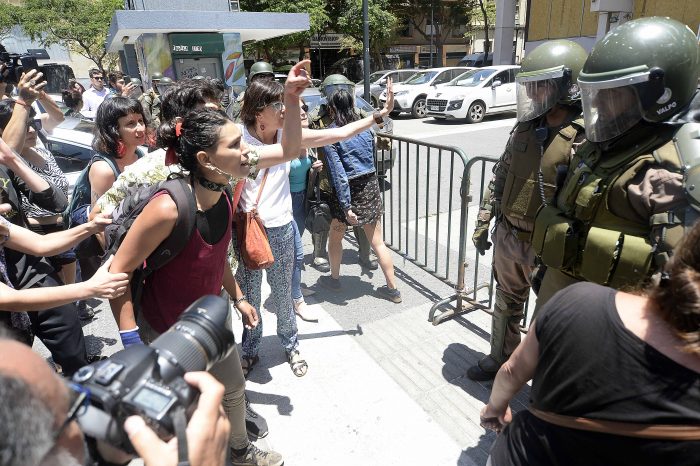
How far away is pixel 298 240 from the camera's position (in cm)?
355

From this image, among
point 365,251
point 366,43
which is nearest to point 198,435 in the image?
point 365,251

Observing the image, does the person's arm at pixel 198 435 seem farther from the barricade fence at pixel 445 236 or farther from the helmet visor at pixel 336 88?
the helmet visor at pixel 336 88

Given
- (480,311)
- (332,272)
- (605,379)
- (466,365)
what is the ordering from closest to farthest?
1. (605,379)
2. (466,365)
3. (480,311)
4. (332,272)

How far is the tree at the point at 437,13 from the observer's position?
105ft

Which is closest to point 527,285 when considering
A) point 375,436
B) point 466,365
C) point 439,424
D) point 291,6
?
point 466,365

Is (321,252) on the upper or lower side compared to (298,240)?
lower

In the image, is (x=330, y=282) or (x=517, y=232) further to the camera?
(x=330, y=282)

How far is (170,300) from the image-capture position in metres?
1.94

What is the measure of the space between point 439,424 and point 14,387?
223 centimetres

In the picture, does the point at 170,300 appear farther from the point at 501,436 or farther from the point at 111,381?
the point at 501,436

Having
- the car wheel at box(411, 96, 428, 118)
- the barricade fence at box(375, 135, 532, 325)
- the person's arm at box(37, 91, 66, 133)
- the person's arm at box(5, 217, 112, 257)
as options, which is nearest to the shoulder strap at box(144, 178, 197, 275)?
the person's arm at box(5, 217, 112, 257)

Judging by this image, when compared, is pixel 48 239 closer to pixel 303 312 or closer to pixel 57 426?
pixel 57 426

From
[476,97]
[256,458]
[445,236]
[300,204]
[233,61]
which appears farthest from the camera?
[476,97]

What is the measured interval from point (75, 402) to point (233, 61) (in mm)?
11557
